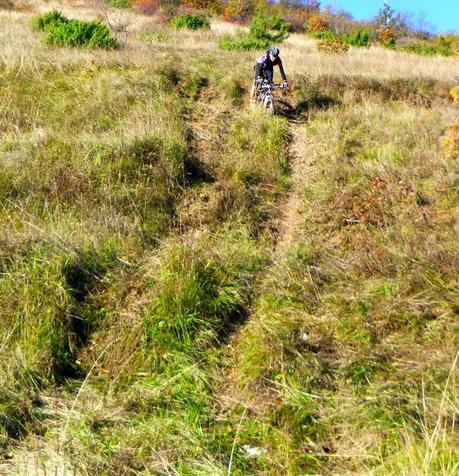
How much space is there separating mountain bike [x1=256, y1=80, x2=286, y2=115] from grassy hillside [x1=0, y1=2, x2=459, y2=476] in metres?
0.40

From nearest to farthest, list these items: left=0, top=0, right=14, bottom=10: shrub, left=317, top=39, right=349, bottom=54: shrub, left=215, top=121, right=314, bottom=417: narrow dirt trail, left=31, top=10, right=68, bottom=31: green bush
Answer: left=215, top=121, right=314, bottom=417: narrow dirt trail
left=31, top=10, right=68, bottom=31: green bush
left=317, top=39, right=349, bottom=54: shrub
left=0, top=0, right=14, bottom=10: shrub

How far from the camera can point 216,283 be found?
5914 mm

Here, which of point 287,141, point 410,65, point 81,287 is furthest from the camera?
point 410,65

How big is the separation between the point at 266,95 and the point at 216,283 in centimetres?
594

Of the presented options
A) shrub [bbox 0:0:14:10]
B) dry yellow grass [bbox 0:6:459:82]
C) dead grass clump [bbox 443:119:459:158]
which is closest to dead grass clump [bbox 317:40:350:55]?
dry yellow grass [bbox 0:6:459:82]

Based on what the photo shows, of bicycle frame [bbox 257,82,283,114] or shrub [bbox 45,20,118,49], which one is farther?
shrub [bbox 45,20,118,49]

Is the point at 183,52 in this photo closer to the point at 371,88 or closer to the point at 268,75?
the point at 268,75

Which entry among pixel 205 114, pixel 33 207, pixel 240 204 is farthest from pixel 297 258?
pixel 205 114

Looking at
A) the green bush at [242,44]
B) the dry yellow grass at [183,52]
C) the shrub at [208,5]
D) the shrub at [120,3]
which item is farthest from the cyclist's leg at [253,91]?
the shrub at [208,5]

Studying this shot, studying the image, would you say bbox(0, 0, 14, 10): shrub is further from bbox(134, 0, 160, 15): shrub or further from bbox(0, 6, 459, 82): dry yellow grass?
bbox(134, 0, 160, 15): shrub

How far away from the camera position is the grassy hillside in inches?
161

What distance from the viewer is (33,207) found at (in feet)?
22.9

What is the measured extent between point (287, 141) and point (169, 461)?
24.2ft

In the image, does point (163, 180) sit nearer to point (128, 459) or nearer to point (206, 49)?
point (128, 459)
